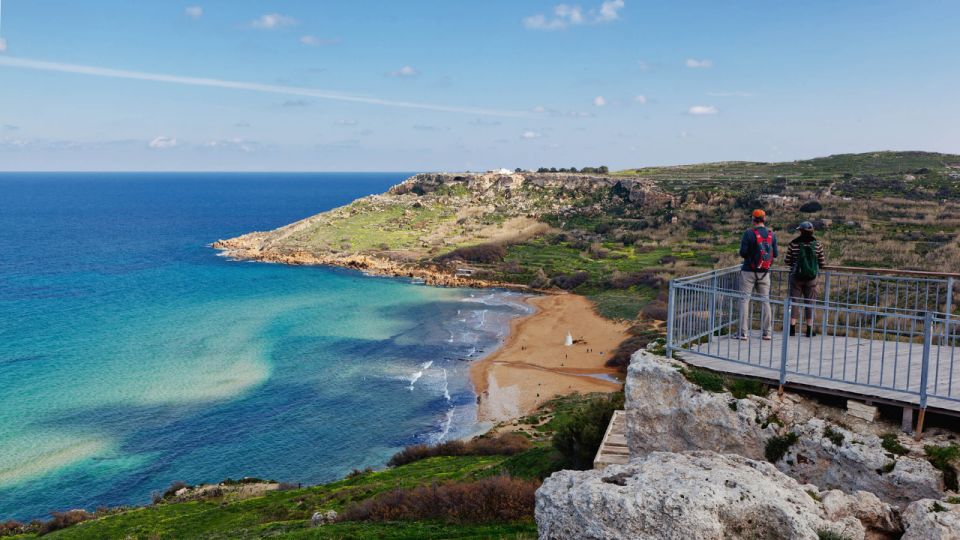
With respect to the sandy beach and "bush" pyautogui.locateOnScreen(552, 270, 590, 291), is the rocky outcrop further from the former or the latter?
"bush" pyautogui.locateOnScreen(552, 270, 590, 291)

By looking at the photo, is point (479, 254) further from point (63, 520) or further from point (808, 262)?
point (808, 262)

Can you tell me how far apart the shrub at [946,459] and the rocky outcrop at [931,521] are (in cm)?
65

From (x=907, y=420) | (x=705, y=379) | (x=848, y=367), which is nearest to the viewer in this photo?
(x=907, y=420)

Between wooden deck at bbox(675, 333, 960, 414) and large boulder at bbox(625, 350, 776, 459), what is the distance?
660 millimetres

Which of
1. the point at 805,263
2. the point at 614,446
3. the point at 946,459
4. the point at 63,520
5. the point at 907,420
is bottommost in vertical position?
the point at 63,520

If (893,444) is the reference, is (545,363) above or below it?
below

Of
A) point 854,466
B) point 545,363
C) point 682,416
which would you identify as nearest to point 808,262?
point 682,416

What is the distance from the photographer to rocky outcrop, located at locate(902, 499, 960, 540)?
663 centimetres

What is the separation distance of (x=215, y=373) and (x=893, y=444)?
38534 millimetres

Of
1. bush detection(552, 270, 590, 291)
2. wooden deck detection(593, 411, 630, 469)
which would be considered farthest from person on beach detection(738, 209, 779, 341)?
bush detection(552, 270, 590, 291)

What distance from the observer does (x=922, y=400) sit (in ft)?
27.1

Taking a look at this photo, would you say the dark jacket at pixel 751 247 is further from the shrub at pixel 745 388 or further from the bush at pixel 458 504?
the bush at pixel 458 504

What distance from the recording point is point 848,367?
10516 mm

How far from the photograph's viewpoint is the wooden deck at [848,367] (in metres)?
8.71
